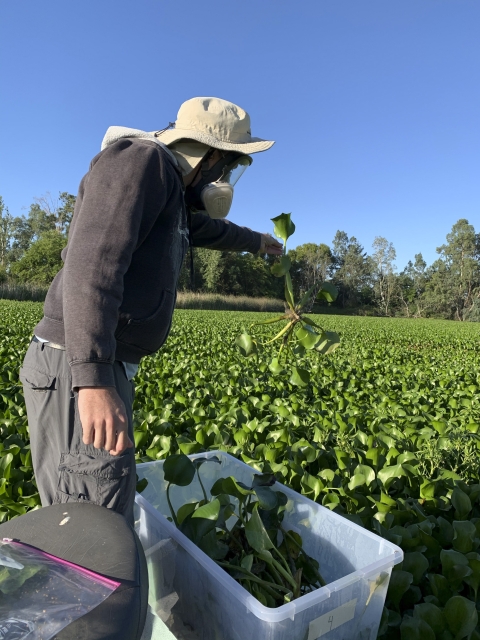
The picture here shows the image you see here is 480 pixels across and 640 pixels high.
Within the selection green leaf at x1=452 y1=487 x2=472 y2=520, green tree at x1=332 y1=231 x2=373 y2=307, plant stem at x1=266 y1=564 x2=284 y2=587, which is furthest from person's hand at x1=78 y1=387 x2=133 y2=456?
green tree at x1=332 y1=231 x2=373 y2=307

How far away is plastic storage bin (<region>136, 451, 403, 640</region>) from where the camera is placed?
1.13m

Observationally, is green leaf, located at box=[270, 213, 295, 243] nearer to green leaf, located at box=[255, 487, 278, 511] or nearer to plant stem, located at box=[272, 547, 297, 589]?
green leaf, located at box=[255, 487, 278, 511]

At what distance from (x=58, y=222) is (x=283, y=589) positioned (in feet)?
179

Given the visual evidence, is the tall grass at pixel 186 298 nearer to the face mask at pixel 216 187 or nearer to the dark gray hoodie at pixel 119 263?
the face mask at pixel 216 187

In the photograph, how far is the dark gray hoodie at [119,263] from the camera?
1159mm

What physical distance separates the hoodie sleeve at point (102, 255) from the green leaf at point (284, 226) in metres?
0.71

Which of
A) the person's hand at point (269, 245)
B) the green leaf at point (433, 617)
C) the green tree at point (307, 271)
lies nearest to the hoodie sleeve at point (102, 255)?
the green tree at point (307, 271)

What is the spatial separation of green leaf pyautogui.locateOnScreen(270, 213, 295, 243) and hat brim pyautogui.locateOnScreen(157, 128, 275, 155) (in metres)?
0.39

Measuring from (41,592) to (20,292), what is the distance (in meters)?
32.1

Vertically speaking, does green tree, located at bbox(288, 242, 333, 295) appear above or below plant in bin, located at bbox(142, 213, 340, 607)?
above

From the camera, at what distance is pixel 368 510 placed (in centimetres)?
216

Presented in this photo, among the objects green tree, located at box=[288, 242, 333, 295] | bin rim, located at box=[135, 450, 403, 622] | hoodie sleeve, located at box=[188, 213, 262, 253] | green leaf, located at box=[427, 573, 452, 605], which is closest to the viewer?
bin rim, located at box=[135, 450, 403, 622]

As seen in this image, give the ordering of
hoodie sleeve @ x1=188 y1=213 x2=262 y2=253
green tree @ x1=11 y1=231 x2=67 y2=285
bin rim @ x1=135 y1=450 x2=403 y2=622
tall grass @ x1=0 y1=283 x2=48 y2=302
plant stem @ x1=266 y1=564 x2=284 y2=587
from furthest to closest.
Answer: green tree @ x1=11 y1=231 x2=67 y2=285 → tall grass @ x1=0 y1=283 x2=48 y2=302 → hoodie sleeve @ x1=188 y1=213 x2=262 y2=253 → plant stem @ x1=266 y1=564 x2=284 y2=587 → bin rim @ x1=135 y1=450 x2=403 y2=622

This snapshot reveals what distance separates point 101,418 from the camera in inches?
45.3
